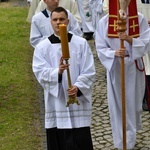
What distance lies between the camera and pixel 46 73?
5840mm

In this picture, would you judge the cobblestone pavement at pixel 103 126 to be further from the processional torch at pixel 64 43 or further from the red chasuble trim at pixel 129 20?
the processional torch at pixel 64 43

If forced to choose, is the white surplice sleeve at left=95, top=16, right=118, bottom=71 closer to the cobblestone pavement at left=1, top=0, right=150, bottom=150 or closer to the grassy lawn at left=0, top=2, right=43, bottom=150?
the cobblestone pavement at left=1, top=0, right=150, bottom=150

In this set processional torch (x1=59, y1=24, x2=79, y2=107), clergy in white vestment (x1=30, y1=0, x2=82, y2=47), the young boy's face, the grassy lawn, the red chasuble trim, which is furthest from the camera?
clergy in white vestment (x1=30, y1=0, x2=82, y2=47)

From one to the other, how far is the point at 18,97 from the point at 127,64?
118 inches

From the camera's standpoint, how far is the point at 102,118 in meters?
8.03

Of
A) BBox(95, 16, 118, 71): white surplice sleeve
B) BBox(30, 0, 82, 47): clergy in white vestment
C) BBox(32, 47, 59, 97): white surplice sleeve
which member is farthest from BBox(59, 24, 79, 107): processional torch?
BBox(30, 0, 82, 47): clergy in white vestment

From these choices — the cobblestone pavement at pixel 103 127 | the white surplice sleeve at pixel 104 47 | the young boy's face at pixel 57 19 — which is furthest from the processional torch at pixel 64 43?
the cobblestone pavement at pixel 103 127

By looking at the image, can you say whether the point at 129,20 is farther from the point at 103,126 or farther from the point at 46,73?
the point at 103,126

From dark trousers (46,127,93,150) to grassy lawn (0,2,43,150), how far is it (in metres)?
0.94

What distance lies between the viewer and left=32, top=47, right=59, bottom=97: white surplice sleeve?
229 inches

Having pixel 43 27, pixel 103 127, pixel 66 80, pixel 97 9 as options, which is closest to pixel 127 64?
pixel 66 80

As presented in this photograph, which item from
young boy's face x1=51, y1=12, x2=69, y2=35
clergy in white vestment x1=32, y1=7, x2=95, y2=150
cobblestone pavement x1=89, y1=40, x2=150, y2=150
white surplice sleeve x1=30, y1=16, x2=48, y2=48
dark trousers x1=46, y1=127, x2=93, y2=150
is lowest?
cobblestone pavement x1=89, y1=40, x2=150, y2=150

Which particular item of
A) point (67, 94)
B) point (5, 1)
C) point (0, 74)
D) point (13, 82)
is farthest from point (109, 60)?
point (5, 1)

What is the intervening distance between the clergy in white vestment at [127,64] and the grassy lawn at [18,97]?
103cm
